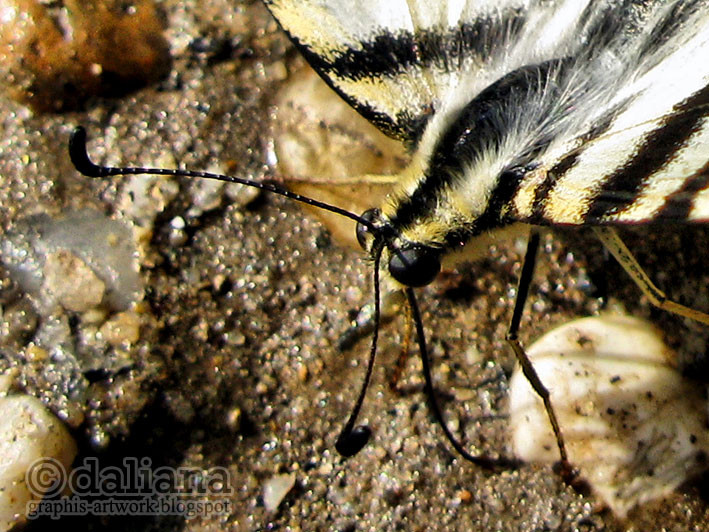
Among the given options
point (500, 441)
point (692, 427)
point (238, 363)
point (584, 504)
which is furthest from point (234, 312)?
point (692, 427)

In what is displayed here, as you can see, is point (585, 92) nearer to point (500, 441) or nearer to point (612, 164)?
point (612, 164)

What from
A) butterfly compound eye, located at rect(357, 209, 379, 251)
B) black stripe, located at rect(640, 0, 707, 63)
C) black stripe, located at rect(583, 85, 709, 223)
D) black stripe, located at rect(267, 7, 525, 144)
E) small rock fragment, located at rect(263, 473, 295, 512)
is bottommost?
small rock fragment, located at rect(263, 473, 295, 512)

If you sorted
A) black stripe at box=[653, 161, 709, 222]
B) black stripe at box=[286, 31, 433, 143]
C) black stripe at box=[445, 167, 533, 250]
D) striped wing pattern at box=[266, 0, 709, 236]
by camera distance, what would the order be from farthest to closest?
black stripe at box=[286, 31, 433, 143]
black stripe at box=[445, 167, 533, 250]
striped wing pattern at box=[266, 0, 709, 236]
black stripe at box=[653, 161, 709, 222]

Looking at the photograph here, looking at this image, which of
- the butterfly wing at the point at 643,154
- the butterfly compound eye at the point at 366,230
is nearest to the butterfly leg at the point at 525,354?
the butterfly wing at the point at 643,154

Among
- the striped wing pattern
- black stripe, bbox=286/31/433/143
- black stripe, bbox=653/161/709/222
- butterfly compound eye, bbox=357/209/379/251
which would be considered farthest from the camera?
black stripe, bbox=286/31/433/143

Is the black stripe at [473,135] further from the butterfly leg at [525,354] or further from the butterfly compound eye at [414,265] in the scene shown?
the butterfly leg at [525,354]

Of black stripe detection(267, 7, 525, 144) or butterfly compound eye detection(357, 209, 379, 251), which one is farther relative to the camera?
black stripe detection(267, 7, 525, 144)

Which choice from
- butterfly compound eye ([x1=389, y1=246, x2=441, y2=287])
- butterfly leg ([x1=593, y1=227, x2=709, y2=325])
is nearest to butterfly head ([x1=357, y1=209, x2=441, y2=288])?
butterfly compound eye ([x1=389, y1=246, x2=441, y2=287])

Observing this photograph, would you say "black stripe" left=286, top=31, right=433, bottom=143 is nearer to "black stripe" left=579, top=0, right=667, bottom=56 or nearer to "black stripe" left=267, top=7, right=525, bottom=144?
"black stripe" left=267, top=7, right=525, bottom=144

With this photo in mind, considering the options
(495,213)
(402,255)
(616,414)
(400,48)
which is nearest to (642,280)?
(616,414)
